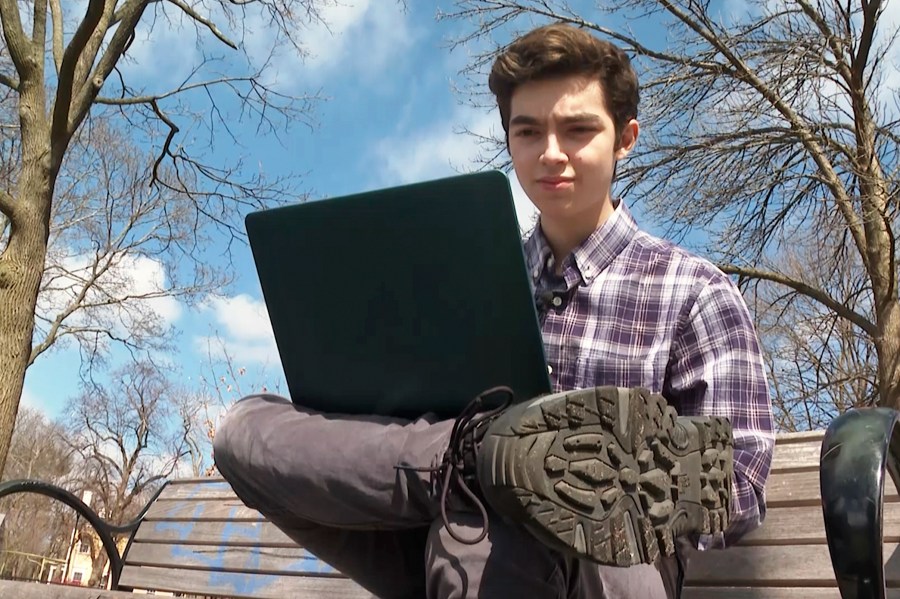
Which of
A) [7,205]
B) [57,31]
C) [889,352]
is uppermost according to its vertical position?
[57,31]

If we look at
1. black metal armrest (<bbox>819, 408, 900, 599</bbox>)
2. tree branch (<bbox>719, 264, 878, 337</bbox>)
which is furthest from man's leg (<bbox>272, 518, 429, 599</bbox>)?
tree branch (<bbox>719, 264, 878, 337</bbox>)

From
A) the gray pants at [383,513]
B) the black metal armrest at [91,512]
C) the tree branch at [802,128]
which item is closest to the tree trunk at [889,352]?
the tree branch at [802,128]

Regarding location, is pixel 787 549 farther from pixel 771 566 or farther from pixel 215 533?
pixel 215 533

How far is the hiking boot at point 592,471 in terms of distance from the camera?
77 centimetres

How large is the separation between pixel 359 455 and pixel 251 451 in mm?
156

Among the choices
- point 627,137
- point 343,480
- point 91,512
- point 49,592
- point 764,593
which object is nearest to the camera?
point 343,480

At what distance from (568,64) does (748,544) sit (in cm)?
99

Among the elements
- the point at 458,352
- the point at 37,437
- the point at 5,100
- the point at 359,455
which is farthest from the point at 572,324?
the point at 37,437

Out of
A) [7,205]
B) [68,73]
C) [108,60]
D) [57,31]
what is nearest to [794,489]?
[7,205]

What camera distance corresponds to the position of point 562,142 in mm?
1266

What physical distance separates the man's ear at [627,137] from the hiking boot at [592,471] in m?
0.65

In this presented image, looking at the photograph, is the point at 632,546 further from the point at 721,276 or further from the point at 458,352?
the point at 721,276

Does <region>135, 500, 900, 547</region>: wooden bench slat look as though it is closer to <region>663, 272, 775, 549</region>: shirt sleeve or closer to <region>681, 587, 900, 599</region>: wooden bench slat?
<region>681, 587, 900, 599</region>: wooden bench slat

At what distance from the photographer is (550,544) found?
30.6 inches
